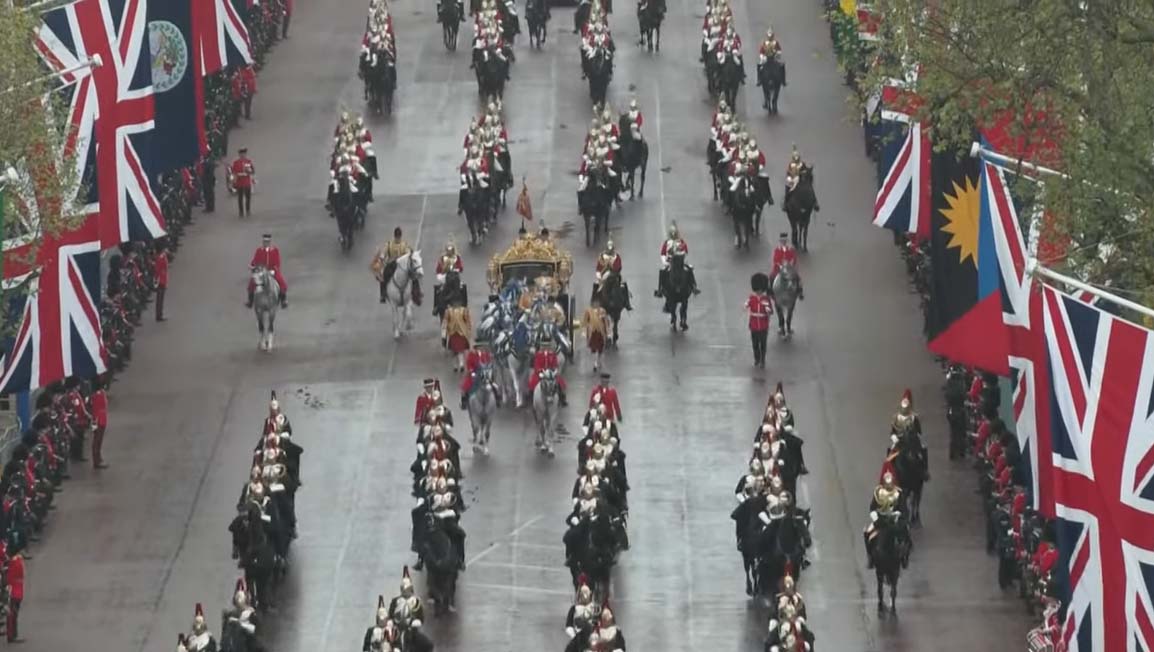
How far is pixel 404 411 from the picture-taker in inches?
2167

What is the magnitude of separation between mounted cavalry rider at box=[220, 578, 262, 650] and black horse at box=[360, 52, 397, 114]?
34025mm

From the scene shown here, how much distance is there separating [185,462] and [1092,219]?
1824 cm

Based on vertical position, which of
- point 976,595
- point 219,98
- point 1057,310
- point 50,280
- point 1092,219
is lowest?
point 219,98

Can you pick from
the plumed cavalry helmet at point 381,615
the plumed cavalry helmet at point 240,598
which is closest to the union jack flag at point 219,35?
the plumed cavalry helmet at point 240,598

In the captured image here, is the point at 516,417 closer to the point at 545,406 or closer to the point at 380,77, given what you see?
the point at 545,406

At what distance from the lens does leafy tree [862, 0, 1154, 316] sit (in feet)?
131

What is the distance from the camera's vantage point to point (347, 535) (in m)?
49.3

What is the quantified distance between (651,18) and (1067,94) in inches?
1531

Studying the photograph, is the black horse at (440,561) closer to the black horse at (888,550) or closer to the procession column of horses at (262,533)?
the procession column of horses at (262,533)

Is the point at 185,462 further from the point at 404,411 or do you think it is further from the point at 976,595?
the point at 976,595

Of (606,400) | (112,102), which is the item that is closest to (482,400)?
(606,400)

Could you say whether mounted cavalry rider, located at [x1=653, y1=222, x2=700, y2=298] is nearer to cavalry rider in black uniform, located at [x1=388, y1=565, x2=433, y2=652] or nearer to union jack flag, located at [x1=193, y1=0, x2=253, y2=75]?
union jack flag, located at [x1=193, y1=0, x2=253, y2=75]

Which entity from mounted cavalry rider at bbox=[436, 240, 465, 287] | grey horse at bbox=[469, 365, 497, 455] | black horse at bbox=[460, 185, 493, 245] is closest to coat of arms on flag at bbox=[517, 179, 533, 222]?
black horse at bbox=[460, 185, 493, 245]

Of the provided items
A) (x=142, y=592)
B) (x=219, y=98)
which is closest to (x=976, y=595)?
(x=142, y=592)
